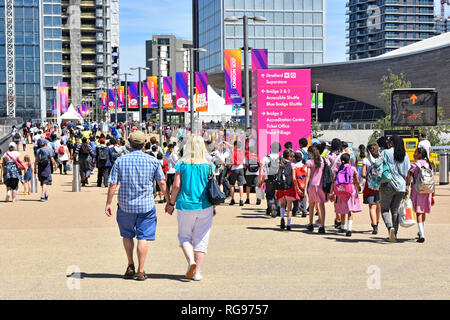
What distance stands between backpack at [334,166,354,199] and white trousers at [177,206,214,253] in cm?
437

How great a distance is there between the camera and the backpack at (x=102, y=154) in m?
22.4

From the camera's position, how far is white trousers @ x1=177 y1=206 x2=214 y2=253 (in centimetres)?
793

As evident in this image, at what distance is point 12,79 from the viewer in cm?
11144

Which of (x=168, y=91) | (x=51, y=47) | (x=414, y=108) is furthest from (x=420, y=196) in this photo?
(x=51, y=47)

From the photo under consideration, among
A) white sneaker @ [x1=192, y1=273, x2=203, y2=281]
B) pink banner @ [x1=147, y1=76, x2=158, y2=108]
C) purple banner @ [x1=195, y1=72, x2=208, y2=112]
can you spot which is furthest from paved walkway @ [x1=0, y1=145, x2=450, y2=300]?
pink banner @ [x1=147, y1=76, x2=158, y2=108]

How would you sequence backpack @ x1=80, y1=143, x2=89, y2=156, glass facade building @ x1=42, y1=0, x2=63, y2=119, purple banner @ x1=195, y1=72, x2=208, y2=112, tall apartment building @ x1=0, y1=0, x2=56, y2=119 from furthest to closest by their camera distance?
1. glass facade building @ x1=42, y1=0, x2=63, y2=119
2. tall apartment building @ x1=0, y1=0, x2=56, y2=119
3. purple banner @ x1=195, y1=72, x2=208, y2=112
4. backpack @ x1=80, y1=143, x2=89, y2=156

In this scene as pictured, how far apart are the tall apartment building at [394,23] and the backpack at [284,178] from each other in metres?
159

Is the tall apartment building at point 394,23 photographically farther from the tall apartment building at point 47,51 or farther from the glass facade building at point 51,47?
the glass facade building at point 51,47

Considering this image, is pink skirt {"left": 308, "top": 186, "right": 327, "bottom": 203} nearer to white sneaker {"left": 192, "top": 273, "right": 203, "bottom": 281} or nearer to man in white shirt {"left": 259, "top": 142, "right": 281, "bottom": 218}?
man in white shirt {"left": 259, "top": 142, "right": 281, "bottom": 218}

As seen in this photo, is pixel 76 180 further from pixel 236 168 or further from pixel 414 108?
pixel 414 108

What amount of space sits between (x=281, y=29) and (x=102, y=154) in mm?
89122

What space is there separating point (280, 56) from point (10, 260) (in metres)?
102

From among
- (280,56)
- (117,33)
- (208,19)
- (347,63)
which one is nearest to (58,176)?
(347,63)

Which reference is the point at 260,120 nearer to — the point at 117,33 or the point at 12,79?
the point at 12,79
